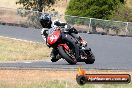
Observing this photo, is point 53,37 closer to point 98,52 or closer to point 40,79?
point 40,79

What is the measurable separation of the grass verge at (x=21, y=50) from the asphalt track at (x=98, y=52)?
2.48 metres

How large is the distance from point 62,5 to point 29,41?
45316mm

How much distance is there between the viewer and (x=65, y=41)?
14289 mm

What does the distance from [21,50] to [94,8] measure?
86.1 ft

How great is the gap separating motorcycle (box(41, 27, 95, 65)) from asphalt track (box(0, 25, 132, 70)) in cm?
539

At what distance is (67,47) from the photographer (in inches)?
562

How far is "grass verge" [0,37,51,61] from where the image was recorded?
28641 millimetres

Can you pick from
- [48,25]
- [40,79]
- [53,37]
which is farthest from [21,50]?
[48,25]

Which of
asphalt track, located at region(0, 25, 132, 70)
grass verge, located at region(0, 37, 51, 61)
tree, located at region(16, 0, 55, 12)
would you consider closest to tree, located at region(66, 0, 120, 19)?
tree, located at region(16, 0, 55, 12)

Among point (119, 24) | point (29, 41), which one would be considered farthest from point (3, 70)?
point (119, 24)

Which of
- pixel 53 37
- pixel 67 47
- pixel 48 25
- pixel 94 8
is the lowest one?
pixel 94 8

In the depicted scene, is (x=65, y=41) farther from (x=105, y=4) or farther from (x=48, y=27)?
(x=105, y=4)

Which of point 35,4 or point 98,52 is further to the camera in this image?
point 35,4

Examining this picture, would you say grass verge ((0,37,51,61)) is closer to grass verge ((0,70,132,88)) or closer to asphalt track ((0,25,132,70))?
asphalt track ((0,25,132,70))
